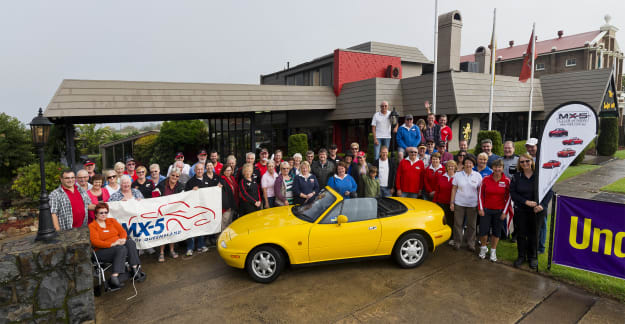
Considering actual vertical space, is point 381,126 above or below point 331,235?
above

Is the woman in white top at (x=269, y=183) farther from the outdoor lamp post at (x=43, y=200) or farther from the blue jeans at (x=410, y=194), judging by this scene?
the outdoor lamp post at (x=43, y=200)

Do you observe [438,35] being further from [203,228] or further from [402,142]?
[203,228]

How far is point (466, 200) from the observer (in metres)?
6.47

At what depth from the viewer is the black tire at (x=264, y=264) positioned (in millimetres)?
5379

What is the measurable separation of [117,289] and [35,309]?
1.25 metres

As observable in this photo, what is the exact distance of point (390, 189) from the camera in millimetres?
8203

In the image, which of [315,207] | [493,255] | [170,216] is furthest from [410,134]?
[170,216]

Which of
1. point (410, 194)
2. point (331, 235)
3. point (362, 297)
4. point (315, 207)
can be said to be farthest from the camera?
point (410, 194)

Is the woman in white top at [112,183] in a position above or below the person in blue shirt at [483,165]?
below

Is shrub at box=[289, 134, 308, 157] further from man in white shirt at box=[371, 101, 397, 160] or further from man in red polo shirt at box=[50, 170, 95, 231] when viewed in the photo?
man in red polo shirt at box=[50, 170, 95, 231]

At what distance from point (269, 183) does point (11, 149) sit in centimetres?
1437

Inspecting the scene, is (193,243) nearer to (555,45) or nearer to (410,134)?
(410,134)

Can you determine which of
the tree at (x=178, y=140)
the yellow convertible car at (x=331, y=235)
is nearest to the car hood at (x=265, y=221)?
the yellow convertible car at (x=331, y=235)

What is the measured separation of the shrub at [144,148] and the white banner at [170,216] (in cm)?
2483
